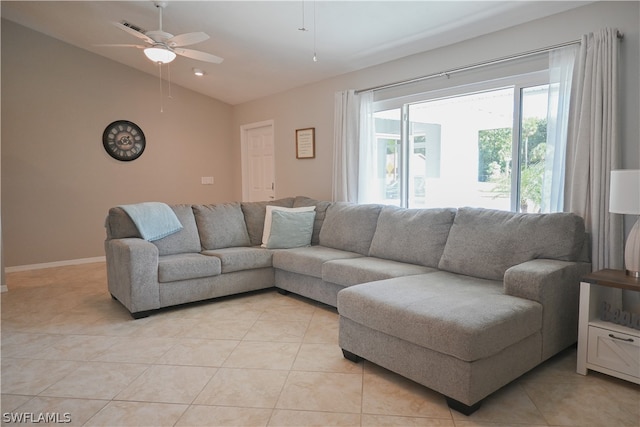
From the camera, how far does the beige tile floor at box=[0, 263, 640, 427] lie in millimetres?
1873

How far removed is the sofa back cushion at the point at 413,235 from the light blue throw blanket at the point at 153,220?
190 centimetres

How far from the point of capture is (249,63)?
15.8 feet

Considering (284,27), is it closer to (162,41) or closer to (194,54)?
(194,54)

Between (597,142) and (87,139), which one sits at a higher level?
(87,139)

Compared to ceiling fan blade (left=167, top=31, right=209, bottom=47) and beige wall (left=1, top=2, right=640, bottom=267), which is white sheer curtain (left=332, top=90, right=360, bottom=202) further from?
ceiling fan blade (left=167, top=31, right=209, bottom=47)

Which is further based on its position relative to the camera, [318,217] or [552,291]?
[318,217]

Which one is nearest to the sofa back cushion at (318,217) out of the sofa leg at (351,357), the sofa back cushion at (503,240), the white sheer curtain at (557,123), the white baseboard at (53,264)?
the sofa back cushion at (503,240)

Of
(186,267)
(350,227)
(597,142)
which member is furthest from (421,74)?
(186,267)

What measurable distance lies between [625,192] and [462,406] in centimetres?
144

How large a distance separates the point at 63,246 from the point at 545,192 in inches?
220

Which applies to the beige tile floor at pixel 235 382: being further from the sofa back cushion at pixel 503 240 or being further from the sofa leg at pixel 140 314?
the sofa back cushion at pixel 503 240

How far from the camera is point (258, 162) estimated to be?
20.7 feet

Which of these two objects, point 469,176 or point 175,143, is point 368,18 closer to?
point 469,176

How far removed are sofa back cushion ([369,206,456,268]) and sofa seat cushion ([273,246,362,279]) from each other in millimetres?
315
